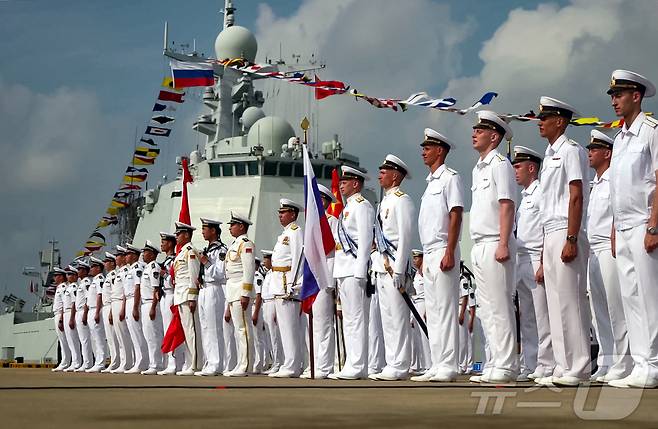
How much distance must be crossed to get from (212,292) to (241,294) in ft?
3.34

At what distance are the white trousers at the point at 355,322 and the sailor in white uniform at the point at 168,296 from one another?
4016 millimetres

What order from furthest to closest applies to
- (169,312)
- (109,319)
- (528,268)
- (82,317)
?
(82,317) → (109,319) → (169,312) → (528,268)

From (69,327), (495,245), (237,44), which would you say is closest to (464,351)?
(69,327)

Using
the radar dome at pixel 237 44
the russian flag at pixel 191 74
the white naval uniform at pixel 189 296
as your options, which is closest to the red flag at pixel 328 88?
the russian flag at pixel 191 74

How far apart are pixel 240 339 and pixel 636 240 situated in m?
5.62

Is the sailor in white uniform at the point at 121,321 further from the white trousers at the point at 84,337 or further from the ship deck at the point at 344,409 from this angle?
the ship deck at the point at 344,409

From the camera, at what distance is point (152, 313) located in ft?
41.7

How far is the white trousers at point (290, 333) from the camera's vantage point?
959 centimetres

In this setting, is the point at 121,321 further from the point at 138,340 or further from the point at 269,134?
the point at 269,134

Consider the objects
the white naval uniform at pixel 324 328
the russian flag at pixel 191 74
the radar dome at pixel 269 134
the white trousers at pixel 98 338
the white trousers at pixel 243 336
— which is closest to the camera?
the white naval uniform at pixel 324 328

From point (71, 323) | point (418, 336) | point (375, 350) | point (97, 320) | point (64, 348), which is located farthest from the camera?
point (64, 348)

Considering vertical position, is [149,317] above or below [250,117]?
below

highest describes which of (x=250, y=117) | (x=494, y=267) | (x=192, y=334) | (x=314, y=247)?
(x=250, y=117)

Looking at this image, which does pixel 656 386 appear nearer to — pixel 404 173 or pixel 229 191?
pixel 404 173
